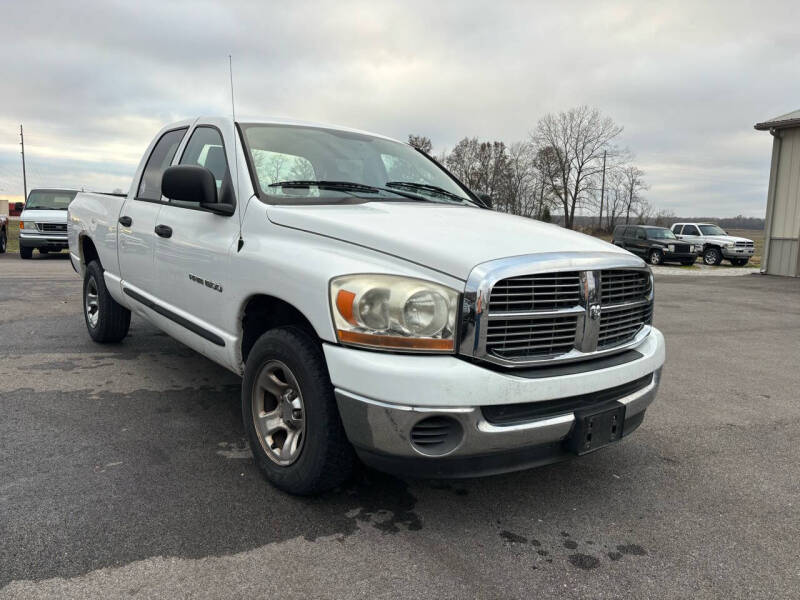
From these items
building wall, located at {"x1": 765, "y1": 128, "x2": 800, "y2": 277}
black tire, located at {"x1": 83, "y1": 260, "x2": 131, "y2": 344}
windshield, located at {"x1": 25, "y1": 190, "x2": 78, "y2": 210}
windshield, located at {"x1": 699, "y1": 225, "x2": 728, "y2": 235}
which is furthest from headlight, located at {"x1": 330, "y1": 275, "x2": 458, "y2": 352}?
windshield, located at {"x1": 699, "y1": 225, "x2": 728, "y2": 235}

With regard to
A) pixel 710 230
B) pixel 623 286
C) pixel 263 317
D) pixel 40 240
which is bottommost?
pixel 40 240

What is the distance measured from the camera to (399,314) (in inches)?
91.8

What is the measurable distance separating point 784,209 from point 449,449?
19834 mm

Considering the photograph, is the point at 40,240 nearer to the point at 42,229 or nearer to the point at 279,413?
the point at 42,229

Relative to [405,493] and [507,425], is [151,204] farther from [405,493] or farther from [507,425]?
[507,425]

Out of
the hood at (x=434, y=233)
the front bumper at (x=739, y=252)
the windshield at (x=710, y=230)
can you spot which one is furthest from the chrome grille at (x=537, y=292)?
the windshield at (x=710, y=230)

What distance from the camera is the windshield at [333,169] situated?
10.8 feet

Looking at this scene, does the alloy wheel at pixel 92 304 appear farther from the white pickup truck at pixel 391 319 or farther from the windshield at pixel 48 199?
the windshield at pixel 48 199

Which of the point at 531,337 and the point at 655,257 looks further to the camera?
the point at 655,257

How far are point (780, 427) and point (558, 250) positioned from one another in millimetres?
2679

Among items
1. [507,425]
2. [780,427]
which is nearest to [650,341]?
[507,425]

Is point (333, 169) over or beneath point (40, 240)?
over

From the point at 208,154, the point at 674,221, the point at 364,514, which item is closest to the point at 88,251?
the point at 208,154

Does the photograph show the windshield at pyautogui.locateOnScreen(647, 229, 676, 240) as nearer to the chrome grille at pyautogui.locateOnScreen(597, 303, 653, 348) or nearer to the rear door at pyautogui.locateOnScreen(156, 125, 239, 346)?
the chrome grille at pyautogui.locateOnScreen(597, 303, 653, 348)
